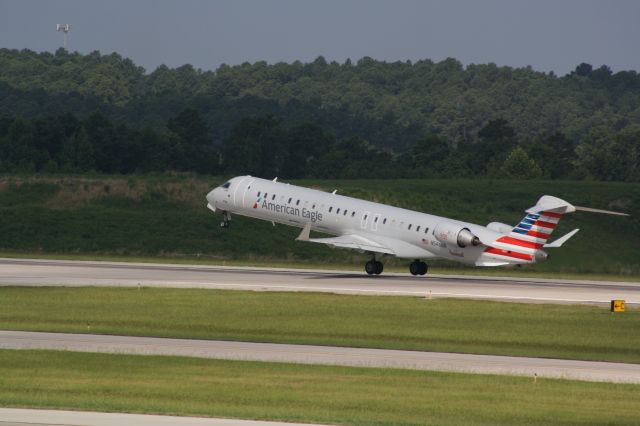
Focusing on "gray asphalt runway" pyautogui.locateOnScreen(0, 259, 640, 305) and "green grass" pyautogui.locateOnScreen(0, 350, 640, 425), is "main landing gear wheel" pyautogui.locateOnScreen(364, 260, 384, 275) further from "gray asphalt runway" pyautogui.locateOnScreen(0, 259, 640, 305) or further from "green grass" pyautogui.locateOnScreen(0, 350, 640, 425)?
"green grass" pyautogui.locateOnScreen(0, 350, 640, 425)

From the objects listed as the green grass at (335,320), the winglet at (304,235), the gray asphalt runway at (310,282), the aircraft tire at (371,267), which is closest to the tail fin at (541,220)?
the gray asphalt runway at (310,282)

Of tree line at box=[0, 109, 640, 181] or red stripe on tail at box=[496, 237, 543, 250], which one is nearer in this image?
→ red stripe on tail at box=[496, 237, 543, 250]

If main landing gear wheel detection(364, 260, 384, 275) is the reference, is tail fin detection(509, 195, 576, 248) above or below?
above

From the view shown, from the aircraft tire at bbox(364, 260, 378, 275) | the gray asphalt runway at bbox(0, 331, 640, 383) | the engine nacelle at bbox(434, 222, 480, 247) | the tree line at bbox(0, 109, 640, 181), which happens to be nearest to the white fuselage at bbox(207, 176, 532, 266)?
the engine nacelle at bbox(434, 222, 480, 247)

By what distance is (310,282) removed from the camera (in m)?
57.8

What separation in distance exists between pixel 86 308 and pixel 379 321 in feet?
32.8

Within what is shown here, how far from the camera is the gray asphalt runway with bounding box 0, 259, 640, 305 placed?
2098 inches

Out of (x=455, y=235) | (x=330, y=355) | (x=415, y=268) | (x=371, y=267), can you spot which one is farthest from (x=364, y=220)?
(x=330, y=355)

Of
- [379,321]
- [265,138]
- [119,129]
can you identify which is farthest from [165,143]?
[379,321]

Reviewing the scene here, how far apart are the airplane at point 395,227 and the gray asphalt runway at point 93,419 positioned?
34.3m

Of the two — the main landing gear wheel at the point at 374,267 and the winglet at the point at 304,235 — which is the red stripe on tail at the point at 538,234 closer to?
the main landing gear wheel at the point at 374,267

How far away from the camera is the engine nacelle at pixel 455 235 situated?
193 feet

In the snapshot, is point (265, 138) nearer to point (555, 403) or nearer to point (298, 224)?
point (298, 224)

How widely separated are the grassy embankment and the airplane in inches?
331
